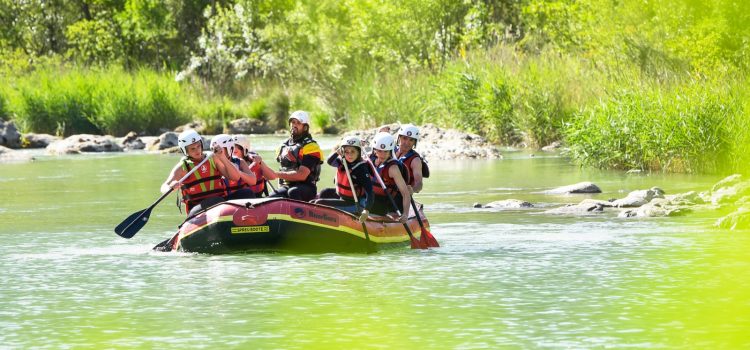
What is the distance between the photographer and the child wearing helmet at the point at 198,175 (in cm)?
1288

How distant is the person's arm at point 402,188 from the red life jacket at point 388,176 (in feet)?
0.20

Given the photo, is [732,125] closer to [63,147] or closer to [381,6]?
A: [63,147]

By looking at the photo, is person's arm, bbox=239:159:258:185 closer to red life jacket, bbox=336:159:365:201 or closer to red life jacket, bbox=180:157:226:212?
red life jacket, bbox=180:157:226:212

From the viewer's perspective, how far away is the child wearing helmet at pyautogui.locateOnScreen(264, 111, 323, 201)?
13758 mm

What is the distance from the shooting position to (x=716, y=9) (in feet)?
64.4

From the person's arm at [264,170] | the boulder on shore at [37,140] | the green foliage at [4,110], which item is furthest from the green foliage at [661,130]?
the green foliage at [4,110]

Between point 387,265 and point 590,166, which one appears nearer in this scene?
point 387,265

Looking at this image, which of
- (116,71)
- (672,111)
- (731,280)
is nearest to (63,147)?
(116,71)

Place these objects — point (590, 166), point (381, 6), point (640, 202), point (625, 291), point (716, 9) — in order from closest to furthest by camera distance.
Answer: point (625, 291) → point (640, 202) → point (716, 9) → point (590, 166) → point (381, 6)

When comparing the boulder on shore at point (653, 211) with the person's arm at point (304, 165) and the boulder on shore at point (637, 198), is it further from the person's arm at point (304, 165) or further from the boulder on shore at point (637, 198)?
the person's arm at point (304, 165)

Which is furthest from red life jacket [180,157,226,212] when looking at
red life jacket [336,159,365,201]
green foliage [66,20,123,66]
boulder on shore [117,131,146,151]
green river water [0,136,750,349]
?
green foliage [66,20,123,66]

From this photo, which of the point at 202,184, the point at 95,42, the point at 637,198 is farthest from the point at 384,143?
the point at 95,42

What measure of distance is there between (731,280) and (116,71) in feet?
104

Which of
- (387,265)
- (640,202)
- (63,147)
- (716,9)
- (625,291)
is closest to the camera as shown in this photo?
(625,291)
